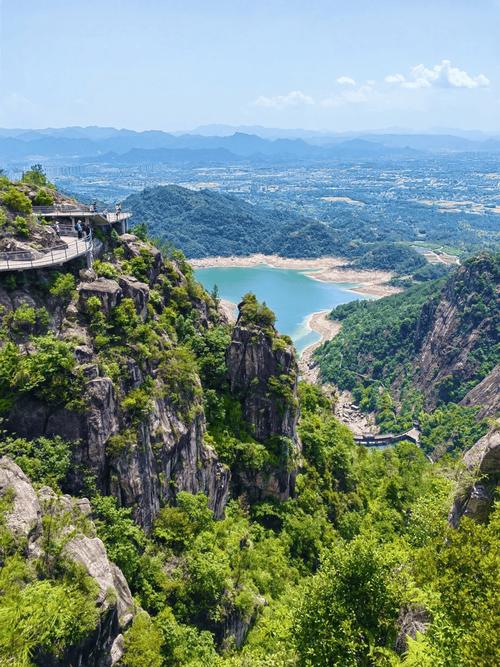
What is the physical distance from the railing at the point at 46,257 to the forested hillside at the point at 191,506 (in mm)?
591

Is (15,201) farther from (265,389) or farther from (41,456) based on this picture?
(265,389)

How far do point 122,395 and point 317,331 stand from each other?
10902 cm

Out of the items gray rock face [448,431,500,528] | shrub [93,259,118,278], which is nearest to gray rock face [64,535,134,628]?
gray rock face [448,431,500,528]

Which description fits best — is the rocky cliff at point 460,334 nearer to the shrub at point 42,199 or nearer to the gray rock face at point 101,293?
the gray rock face at point 101,293

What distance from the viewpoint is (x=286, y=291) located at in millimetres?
166500

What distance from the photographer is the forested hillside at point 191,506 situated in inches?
591

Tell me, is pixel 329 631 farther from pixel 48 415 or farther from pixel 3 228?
pixel 3 228

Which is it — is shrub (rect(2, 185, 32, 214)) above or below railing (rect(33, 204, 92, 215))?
above

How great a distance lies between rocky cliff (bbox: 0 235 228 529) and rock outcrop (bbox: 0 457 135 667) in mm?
3279

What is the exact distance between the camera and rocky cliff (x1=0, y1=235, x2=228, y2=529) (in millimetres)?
22375

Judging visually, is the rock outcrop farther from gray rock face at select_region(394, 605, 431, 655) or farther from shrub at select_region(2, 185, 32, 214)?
shrub at select_region(2, 185, 32, 214)

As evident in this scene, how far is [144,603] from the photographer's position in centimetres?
2238

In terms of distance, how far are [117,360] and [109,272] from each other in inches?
248

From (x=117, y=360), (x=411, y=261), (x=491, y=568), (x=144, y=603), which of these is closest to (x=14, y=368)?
(x=117, y=360)
